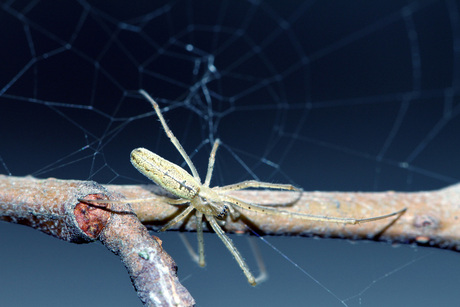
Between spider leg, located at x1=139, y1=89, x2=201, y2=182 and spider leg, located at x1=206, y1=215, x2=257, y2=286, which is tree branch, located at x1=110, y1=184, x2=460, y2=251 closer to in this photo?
spider leg, located at x1=206, y1=215, x2=257, y2=286

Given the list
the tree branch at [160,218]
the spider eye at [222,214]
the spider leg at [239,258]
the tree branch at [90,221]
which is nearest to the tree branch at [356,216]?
the tree branch at [160,218]

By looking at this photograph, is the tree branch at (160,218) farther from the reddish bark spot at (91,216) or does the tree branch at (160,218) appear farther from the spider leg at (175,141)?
the spider leg at (175,141)

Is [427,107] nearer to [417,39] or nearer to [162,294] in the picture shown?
[417,39]

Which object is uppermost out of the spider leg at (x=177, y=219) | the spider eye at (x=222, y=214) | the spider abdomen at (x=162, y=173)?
the spider abdomen at (x=162, y=173)

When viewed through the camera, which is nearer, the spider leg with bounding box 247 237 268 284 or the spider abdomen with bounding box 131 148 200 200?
the spider abdomen with bounding box 131 148 200 200

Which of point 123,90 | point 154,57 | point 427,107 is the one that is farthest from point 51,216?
point 427,107

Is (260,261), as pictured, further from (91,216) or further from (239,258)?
(91,216)

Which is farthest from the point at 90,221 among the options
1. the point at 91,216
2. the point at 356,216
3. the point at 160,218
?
the point at 356,216

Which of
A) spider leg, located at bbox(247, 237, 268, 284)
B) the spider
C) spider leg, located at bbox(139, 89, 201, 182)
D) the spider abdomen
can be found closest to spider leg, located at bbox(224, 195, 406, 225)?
the spider
